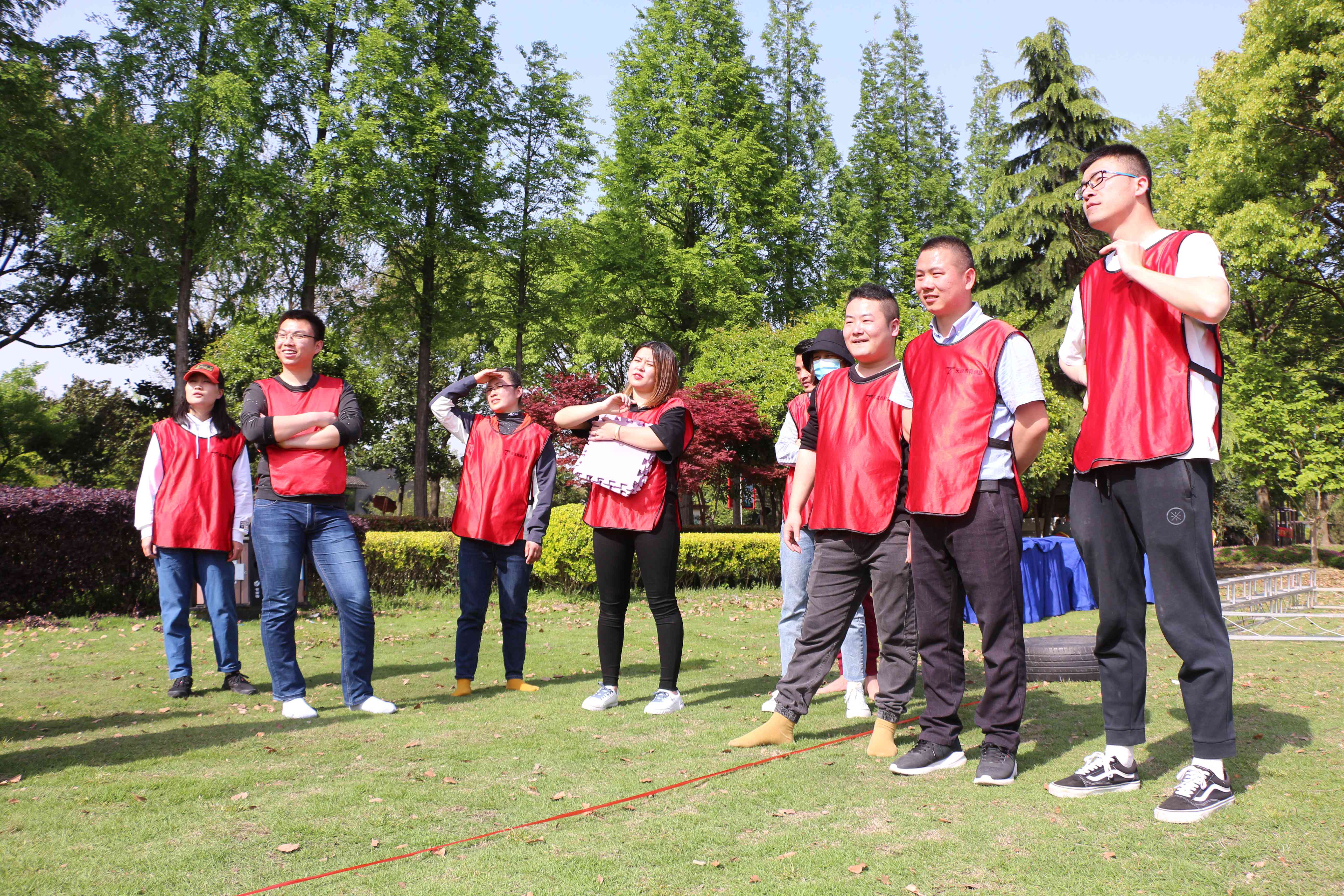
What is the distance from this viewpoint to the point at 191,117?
1884cm

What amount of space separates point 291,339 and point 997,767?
426 cm

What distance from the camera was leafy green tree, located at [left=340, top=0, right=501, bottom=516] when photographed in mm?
20125

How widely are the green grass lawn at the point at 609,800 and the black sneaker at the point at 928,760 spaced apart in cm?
7

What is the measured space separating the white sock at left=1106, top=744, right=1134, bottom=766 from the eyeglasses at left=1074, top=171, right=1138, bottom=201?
2.01m

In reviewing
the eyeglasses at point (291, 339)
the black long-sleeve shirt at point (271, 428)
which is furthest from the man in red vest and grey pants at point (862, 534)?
the eyeglasses at point (291, 339)

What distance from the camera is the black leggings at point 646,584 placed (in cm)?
516

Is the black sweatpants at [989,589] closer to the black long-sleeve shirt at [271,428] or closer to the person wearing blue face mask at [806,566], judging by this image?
the person wearing blue face mask at [806,566]

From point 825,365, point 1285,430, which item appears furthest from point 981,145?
point 825,365

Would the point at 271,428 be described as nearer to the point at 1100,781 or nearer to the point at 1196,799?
the point at 1100,781

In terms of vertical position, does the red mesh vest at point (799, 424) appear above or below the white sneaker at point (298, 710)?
above

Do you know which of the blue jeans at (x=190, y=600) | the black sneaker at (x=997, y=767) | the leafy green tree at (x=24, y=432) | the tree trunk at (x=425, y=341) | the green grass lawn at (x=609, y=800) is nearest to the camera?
the green grass lawn at (x=609, y=800)

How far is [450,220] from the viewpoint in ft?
72.9

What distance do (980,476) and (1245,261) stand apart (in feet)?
60.8

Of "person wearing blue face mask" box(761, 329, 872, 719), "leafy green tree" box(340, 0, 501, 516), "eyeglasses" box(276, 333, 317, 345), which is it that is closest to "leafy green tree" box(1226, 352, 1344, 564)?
"leafy green tree" box(340, 0, 501, 516)
